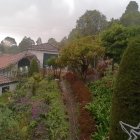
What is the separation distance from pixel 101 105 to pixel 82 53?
9905 millimetres

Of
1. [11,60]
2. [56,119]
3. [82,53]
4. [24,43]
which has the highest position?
[24,43]

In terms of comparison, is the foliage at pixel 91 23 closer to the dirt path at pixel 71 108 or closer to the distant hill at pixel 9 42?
the dirt path at pixel 71 108

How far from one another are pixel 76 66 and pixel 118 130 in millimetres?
21477

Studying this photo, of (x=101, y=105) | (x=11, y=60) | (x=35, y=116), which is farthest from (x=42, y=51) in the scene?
(x=101, y=105)

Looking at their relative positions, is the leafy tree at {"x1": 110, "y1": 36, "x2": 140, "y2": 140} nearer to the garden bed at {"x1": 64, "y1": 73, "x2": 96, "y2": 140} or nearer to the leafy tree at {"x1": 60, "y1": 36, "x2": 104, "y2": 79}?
the garden bed at {"x1": 64, "y1": 73, "x2": 96, "y2": 140}

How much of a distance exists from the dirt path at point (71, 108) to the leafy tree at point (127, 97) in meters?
6.63

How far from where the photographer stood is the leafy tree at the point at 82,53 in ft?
97.8

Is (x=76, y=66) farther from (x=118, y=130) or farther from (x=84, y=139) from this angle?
(x=118, y=130)

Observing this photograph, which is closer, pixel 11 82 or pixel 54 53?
pixel 11 82

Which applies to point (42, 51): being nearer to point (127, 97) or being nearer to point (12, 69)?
point (12, 69)

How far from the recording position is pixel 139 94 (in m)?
10.5

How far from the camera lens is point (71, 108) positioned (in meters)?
22.4

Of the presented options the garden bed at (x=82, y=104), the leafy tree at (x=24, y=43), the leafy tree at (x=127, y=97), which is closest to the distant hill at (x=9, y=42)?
the leafy tree at (x=24, y=43)

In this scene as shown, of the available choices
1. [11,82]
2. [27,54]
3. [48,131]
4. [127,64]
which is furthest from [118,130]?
[27,54]
